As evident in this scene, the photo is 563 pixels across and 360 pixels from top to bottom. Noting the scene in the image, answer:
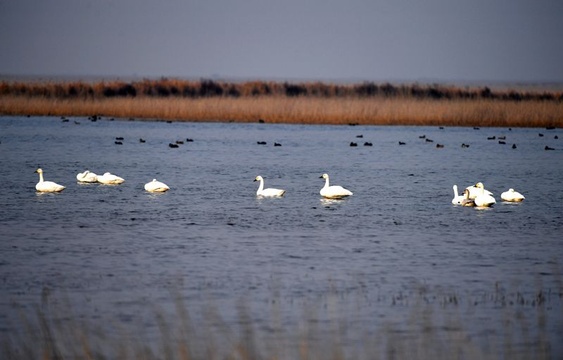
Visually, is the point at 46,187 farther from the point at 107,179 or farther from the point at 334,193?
the point at 334,193

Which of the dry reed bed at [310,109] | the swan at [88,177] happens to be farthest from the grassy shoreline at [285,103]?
the swan at [88,177]

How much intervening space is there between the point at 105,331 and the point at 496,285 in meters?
4.45

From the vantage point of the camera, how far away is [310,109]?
42.1m

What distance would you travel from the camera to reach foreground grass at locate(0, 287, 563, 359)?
800cm

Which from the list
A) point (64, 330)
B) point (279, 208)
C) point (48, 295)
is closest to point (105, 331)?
point (64, 330)

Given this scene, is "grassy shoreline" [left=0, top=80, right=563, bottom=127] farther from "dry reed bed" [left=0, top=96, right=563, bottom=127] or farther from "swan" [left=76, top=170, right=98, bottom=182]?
"swan" [left=76, top=170, right=98, bottom=182]

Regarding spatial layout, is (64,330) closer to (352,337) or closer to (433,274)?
(352,337)

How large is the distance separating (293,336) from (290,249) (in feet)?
14.7

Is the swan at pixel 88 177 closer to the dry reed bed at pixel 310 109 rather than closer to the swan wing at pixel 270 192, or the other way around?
the swan wing at pixel 270 192

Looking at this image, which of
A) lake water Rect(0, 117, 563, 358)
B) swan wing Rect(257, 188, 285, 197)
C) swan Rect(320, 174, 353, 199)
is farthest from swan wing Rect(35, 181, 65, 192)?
swan Rect(320, 174, 353, 199)

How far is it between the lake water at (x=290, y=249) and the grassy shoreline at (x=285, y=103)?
13121 mm

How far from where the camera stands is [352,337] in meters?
8.70

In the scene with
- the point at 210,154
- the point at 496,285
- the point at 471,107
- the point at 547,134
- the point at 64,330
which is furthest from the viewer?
the point at 471,107

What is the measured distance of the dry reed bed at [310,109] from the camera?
40.0m
